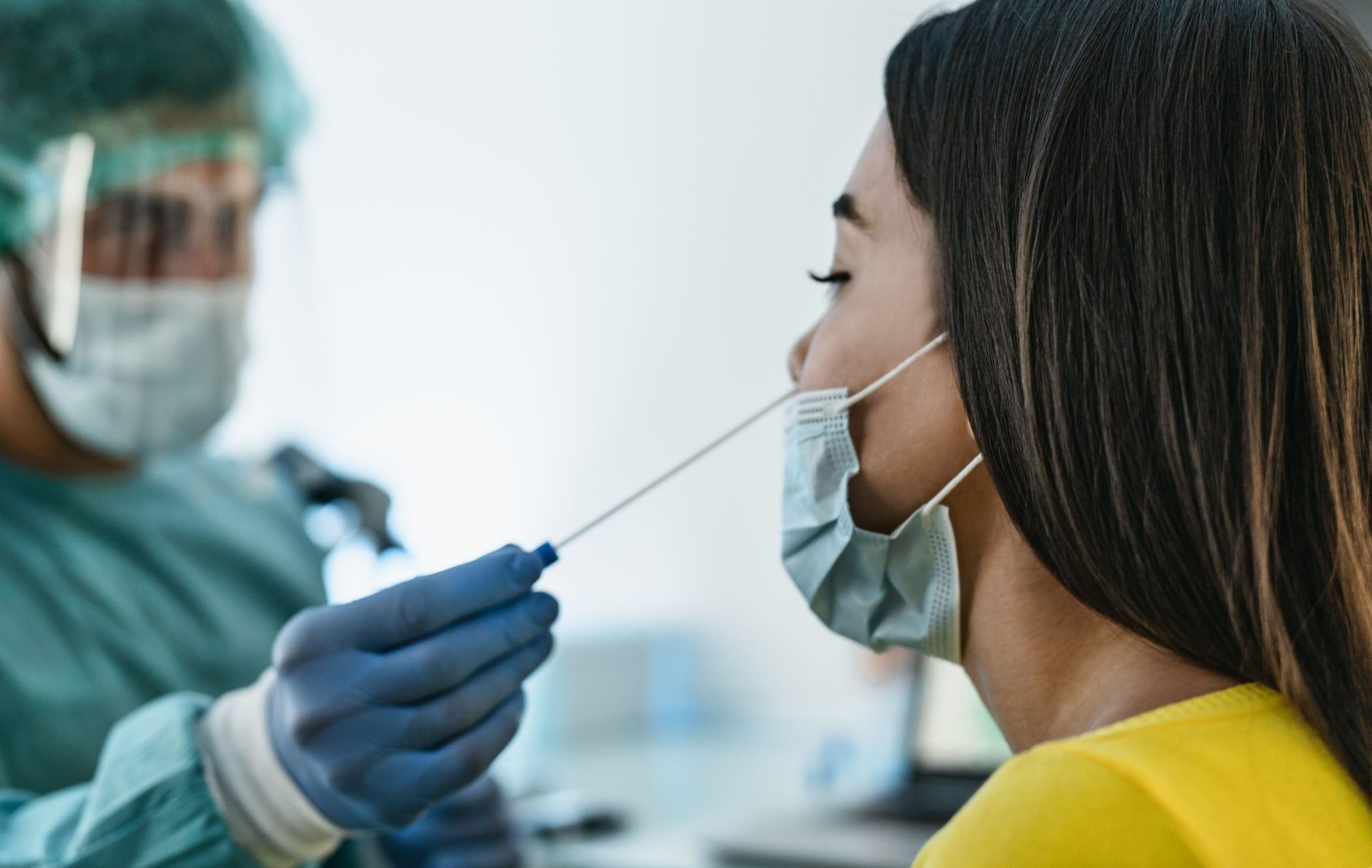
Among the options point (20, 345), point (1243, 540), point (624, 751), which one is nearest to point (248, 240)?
point (20, 345)

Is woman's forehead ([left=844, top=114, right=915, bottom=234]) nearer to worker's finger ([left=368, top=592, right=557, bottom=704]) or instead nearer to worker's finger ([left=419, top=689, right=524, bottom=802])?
worker's finger ([left=368, top=592, right=557, bottom=704])

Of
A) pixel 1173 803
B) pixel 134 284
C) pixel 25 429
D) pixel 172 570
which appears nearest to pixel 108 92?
pixel 134 284

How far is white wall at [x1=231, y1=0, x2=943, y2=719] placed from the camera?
2254mm

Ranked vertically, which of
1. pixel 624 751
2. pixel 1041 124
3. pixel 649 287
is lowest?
pixel 624 751

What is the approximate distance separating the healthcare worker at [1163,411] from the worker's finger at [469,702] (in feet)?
1.18

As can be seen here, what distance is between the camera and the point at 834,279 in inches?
35.0

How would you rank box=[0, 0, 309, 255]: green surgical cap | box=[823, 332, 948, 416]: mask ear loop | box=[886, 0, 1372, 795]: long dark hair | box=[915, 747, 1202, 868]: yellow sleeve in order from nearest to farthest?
Result: box=[915, 747, 1202, 868]: yellow sleeve
box=[886, 0, 1372, 795]: long dark hair
box=[823, 332, 948, 416]: mask ear loop
box=[0, 0, 309, 255]: green surgical cap

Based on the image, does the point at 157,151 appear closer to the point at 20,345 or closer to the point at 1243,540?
the point at 20,345

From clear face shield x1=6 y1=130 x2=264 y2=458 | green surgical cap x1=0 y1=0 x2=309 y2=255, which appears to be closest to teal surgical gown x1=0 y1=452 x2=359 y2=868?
clear face shield x1=6 y1=130 x2=264 y2=458

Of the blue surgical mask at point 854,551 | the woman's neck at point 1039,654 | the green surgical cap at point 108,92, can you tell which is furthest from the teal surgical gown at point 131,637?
the woman's neck at point 1039,654

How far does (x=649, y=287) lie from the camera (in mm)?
2572

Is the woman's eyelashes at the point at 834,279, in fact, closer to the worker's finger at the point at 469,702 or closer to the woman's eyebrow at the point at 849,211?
the woman's eyebrow at the point at 849,211

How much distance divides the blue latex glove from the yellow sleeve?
43 centimetres

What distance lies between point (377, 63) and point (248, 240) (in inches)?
40.5
